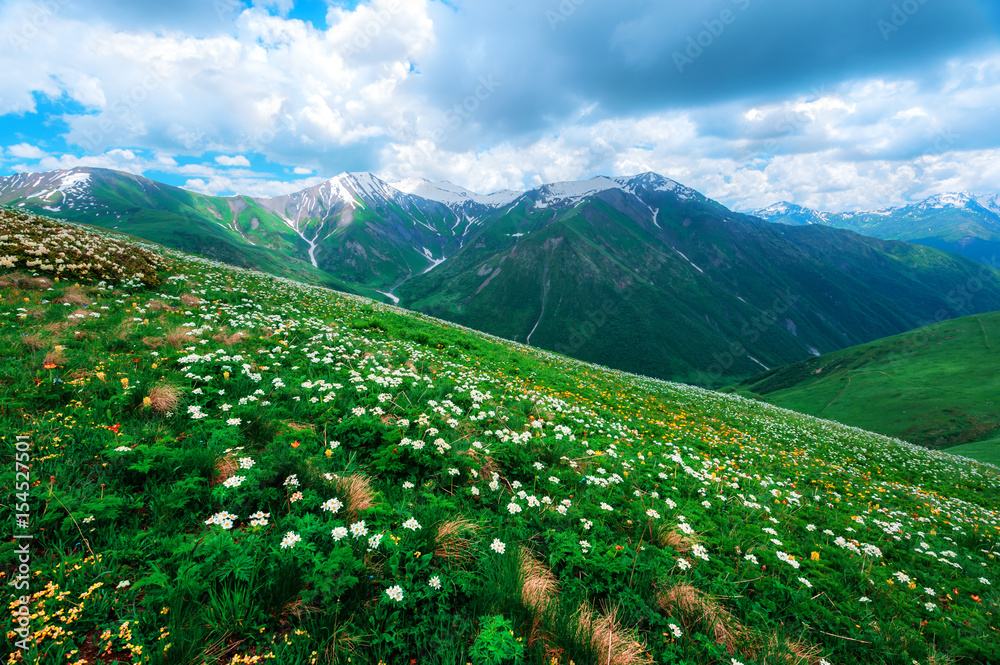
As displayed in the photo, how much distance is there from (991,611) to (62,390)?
17.0 metres

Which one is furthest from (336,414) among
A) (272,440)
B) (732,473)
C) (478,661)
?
(732,473)

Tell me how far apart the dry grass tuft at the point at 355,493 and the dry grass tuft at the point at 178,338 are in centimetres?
657

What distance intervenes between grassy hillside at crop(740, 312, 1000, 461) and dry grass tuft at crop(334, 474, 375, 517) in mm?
49459

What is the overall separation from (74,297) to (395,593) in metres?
13.3

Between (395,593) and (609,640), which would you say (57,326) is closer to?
(395,593)

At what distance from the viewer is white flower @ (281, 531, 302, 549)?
395cm

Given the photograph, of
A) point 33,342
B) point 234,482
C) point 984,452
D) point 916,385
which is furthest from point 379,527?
point 916,385

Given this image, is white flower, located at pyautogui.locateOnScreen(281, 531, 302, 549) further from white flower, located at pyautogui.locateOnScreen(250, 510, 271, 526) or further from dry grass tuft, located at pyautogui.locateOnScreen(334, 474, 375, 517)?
dry grass tuft, located at pyautogui.locateOnScreen(334, 474, 375, 517)

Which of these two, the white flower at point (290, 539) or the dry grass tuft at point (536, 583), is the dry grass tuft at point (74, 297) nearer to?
the white flower at point (290, 539)

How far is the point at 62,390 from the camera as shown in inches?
229

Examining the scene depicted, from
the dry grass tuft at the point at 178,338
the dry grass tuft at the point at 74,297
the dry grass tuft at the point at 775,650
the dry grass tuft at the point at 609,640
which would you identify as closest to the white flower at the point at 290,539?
the dry grass tuft at the point at 609,640

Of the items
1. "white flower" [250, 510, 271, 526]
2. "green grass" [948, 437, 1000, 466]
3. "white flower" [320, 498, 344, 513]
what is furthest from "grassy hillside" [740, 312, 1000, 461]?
"white flower" [250, 510, 271, 526]

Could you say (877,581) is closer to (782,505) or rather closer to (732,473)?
(782,505)

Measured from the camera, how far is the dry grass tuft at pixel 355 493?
16.2 ft
